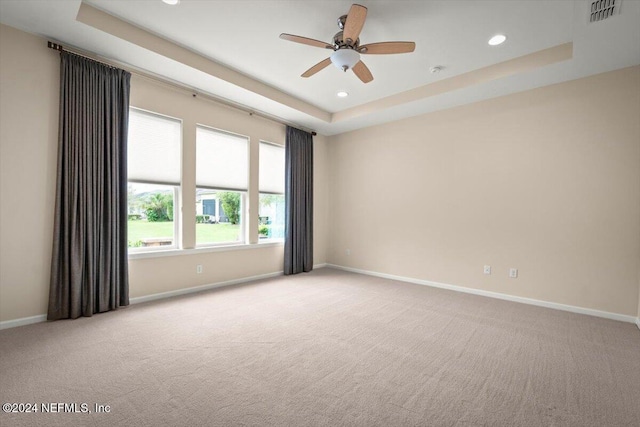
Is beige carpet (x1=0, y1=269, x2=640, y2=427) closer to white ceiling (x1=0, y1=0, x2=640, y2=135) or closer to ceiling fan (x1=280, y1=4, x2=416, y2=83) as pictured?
ceiling fan (x1=280, y1=4, x2=416, y2=83)

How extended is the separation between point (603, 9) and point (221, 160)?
4.61m

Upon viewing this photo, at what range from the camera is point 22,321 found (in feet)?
9.36

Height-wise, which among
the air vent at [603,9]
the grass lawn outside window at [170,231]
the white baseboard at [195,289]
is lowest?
the white baseboard at [195,289]

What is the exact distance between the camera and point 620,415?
5.71 feet

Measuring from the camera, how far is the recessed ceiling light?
2.96 meters

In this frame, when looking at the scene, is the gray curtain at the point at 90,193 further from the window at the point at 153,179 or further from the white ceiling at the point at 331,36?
the white ceiling at the point at 331,36

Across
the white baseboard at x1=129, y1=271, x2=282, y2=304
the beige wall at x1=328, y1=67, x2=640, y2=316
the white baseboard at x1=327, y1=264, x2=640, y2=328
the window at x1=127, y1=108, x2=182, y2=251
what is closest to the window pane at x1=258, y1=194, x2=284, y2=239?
the white baseboard at x1=129, y1=271, x2=282, y2=304

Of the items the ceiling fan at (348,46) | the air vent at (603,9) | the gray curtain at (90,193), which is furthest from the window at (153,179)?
the air vent at (603,9)

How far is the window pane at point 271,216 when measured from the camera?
526 centimetres

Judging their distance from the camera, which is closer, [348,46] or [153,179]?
[348,46]

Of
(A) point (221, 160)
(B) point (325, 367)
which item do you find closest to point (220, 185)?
(A) point (221, 160)

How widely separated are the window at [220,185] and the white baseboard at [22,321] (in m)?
1.83

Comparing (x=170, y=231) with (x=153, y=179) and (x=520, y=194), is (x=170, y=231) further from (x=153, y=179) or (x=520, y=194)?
(x=520, y=194)

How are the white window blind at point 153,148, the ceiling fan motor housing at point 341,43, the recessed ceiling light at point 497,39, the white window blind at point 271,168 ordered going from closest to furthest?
1. the ceiling fan motor housing at point 341,43
2. the recessed ceiling light at point 497,39
3. the white window blind at point 153,148
4. the white window blind at point 271,168
